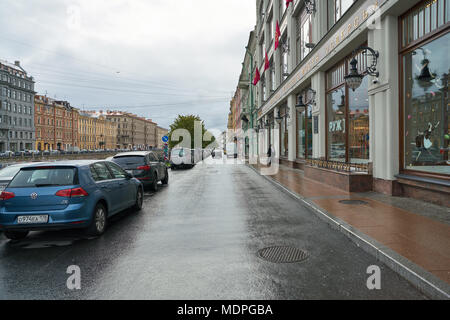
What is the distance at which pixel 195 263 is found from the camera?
468 centimetres

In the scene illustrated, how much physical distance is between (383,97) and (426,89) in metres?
1.38

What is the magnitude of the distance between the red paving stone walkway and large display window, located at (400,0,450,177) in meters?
1.70

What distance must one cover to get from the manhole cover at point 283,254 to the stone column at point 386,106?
5.50 meters

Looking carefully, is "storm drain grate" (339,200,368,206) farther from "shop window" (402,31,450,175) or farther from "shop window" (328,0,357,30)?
"shop window" (328,0,357,30)

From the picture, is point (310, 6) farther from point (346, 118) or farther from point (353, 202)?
point (353, 202)

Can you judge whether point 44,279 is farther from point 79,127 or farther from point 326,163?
point 79,127

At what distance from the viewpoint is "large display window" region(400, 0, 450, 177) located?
7.68m

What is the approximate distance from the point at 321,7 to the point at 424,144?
31.3 ft

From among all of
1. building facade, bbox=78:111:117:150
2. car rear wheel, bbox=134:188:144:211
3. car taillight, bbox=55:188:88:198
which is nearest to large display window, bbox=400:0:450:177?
car rear wheel, bbox=134:188:144:211

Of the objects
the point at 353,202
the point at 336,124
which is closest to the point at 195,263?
the point at 353,202

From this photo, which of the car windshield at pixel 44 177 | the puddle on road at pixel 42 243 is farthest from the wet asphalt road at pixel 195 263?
the car windshield at pixel 44 177

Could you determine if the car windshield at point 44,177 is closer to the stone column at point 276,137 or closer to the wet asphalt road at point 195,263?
the wet asphalt road at point 195,263
